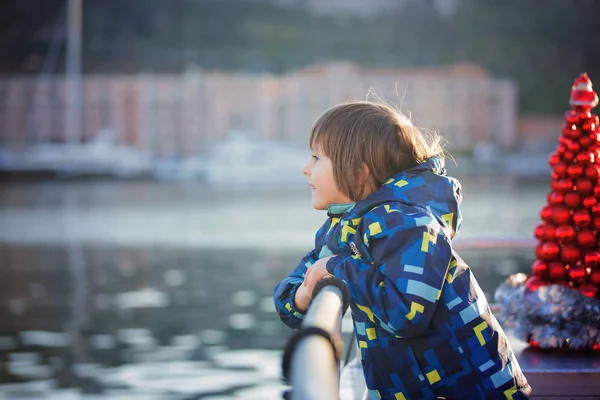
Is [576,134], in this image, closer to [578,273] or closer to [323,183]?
[578,273]

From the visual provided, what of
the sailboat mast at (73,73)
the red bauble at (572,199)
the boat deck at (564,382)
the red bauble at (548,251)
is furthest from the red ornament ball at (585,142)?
the sailboat mast at (73,73)

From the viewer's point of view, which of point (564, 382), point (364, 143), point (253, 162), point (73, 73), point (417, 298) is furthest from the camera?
point (73, 73)

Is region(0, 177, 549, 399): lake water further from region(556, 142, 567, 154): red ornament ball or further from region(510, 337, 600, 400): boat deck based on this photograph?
region(510, 337, 600, 400): boat deck

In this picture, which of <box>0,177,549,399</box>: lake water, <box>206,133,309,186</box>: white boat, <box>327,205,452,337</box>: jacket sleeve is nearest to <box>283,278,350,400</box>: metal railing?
<box>327,205,452,337</box>: jacket sleeve

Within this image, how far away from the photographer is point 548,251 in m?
2.46

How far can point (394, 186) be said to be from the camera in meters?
1.33

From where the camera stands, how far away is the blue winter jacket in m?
1.25

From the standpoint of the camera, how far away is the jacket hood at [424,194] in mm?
1311

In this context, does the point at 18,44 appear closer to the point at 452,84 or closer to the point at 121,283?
the point at 452,84

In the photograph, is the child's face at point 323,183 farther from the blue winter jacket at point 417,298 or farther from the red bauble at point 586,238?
the red bauble at point 586,238

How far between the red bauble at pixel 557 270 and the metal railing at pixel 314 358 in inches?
61.2

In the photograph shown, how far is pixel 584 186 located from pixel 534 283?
0.25 meters

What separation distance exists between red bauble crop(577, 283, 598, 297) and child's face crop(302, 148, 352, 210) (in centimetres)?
118

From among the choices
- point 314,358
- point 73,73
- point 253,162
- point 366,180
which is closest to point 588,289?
point 366,180
